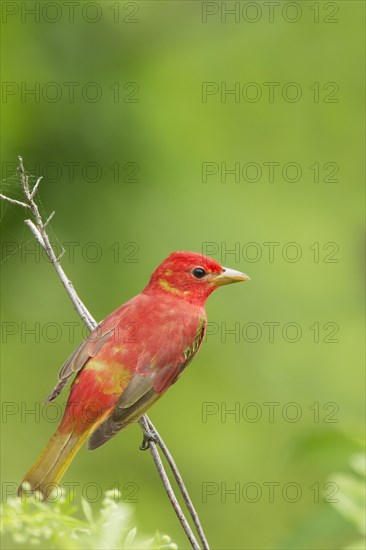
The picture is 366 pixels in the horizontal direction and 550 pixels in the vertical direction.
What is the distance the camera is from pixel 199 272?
3.41m

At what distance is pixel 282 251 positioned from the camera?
5828 mm

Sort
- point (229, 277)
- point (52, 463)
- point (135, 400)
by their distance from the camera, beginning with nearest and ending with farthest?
point (52, 463) → point (135, 400) → point (229, 277)

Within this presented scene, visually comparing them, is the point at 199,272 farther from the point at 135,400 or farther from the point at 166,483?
the point at 166,483

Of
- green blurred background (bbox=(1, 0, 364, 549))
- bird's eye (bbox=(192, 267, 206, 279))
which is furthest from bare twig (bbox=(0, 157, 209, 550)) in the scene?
green blurred background (bbox=(1, 0, 364, 549))

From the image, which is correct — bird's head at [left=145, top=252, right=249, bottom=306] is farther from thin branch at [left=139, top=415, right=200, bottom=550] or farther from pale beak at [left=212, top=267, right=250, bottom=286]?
thin branch at [left=139, top=415, right=200, bottom=550]

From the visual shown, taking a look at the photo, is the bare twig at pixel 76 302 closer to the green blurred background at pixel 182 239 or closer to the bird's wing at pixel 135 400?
the bird's wing at pixel 135 400

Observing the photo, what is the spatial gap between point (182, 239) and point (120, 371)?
2.81 m

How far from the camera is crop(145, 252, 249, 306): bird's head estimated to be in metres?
3.39

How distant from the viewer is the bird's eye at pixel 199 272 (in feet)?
11.2

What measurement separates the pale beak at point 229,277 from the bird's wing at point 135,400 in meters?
0.46

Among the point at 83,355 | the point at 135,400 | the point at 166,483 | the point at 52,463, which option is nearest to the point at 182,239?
the point at 83,355

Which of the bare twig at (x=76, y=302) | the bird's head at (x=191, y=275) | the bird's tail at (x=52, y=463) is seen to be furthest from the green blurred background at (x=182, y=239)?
the bird's tail at (x=52, y=463)

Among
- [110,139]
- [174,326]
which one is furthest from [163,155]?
[174,326]

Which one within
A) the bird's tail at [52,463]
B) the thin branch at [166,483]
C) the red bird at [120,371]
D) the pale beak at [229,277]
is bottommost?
the bird's tail at [52,463]
